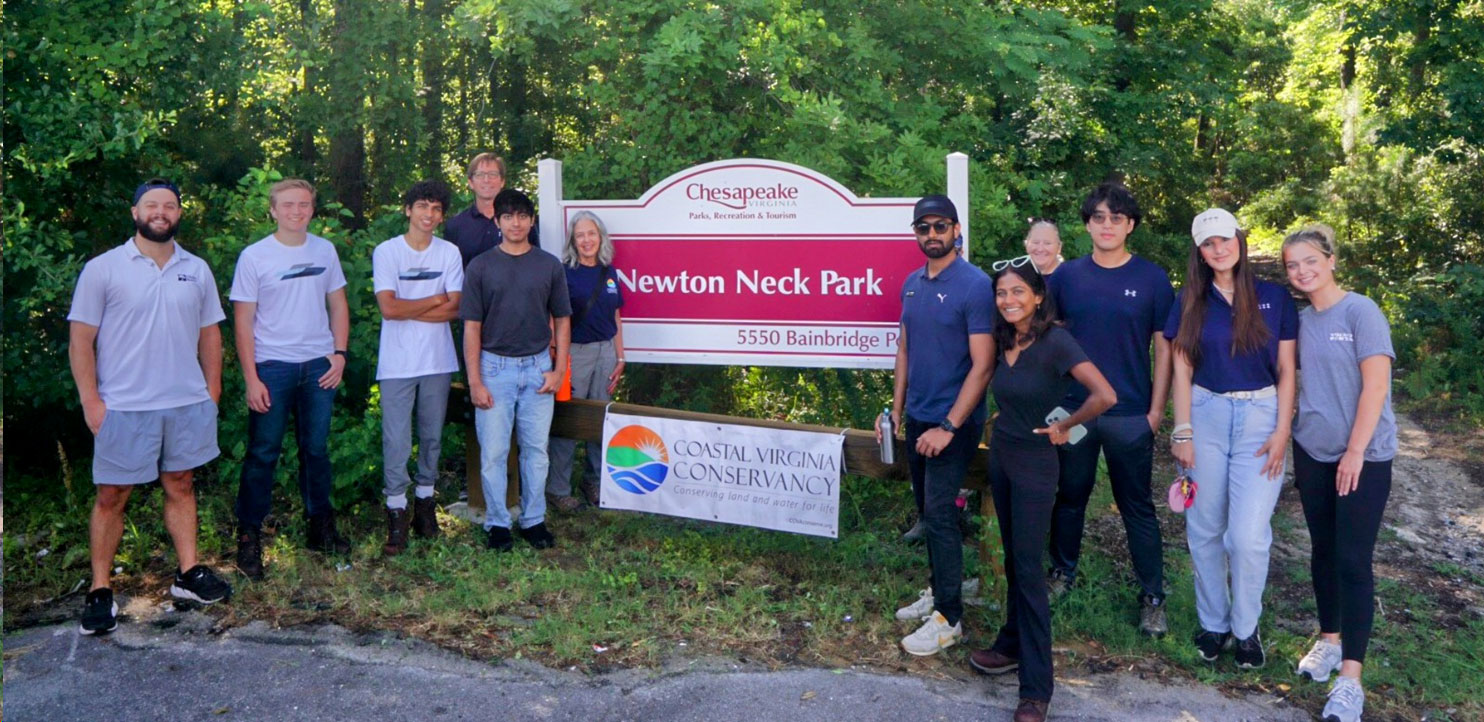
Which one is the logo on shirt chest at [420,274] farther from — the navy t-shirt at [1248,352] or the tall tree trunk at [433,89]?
the tall tree trunk at [433,89]

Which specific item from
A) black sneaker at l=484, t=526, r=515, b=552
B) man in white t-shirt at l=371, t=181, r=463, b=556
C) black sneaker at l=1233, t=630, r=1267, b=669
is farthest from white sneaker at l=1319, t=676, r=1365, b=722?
man in white t-shirt at l=371, t=181, r=463, b=556

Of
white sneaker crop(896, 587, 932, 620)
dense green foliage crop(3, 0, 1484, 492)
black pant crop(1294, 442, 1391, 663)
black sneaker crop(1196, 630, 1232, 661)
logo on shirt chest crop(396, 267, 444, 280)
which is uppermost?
dense green foliage crop(3, 0, 1484, 492)

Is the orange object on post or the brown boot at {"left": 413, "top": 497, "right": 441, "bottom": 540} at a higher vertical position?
the orange object on post

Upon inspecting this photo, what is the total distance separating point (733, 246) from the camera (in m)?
5.96

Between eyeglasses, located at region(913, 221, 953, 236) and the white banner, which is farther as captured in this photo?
the white banner

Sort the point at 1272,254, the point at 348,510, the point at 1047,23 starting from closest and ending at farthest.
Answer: the point at 348,510 → the point at 1047,23 → the point at 1272,254

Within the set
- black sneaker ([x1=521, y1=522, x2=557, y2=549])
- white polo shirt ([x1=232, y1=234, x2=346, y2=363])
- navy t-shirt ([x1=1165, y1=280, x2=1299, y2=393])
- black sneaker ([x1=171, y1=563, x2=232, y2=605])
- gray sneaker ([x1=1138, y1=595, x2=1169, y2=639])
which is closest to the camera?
navy t-shirt ([x1=1165, y1=280, x2=1299, y2=393])

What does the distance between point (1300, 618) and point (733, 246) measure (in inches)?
124

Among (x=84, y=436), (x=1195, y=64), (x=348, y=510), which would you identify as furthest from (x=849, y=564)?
(x=1195, y=64)

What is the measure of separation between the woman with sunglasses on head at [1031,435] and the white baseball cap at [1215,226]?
2.46 ft

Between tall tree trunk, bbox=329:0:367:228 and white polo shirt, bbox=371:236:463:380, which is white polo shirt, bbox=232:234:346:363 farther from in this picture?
tall tree trunk, bbox=329:0:367:228

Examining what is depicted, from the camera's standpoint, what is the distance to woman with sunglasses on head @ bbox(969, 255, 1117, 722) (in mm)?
4207

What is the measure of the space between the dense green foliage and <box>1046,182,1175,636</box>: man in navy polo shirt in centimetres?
179

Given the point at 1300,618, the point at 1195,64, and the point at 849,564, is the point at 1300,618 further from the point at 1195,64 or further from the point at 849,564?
the point at 1195,64
